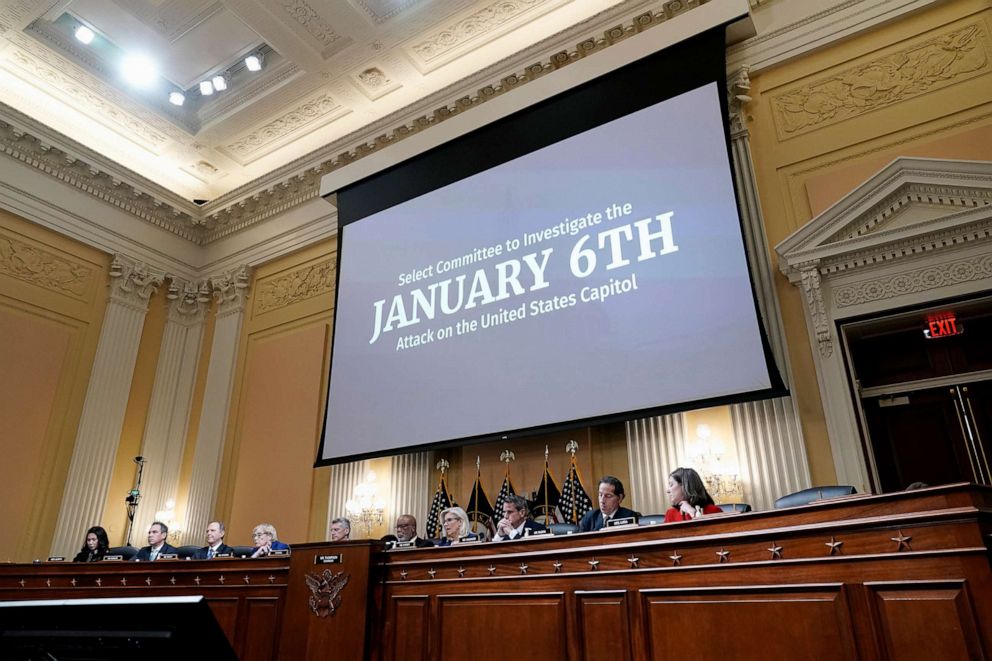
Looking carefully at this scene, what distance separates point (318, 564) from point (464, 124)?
4.64 m

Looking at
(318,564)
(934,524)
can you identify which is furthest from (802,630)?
(318,564)

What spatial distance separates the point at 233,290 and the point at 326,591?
19.8ft

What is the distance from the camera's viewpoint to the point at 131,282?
27.6 ft

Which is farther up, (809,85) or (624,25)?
(624,25)

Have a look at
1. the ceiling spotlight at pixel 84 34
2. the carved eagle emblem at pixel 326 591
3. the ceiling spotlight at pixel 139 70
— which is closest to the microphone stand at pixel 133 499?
the ceiling spotlight at pixel 139 70

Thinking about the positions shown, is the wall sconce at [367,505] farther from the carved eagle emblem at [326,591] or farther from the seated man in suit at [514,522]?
the carved eagle emblem at [326,591]

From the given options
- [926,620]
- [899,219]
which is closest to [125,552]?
[926,620]

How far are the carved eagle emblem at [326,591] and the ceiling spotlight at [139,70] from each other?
6428 mm

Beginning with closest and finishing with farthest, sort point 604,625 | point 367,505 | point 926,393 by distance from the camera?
point 604,625 → point 926,393 → point 367,505

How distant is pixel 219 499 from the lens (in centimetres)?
762

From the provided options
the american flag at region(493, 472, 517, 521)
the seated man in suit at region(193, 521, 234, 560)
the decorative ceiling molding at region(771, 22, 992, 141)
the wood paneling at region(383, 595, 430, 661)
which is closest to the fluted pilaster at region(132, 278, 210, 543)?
the seated man in suit at region(193, 521, 234, 560)

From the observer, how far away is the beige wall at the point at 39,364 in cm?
692

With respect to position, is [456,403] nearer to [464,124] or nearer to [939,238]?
[464,124]

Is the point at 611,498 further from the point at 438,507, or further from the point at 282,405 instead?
the point at 282,405
